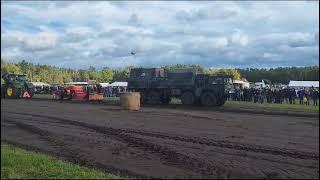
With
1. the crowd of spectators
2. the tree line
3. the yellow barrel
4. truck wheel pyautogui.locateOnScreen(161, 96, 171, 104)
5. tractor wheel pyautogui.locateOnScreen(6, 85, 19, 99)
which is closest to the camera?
the yellow barrel

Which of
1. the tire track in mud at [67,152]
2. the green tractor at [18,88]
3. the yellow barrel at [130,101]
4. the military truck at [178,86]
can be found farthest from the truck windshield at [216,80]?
the tire track in mud at [67,152]

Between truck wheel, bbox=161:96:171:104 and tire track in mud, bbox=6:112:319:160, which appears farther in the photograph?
truck wheel, bbox=161:96:171:104

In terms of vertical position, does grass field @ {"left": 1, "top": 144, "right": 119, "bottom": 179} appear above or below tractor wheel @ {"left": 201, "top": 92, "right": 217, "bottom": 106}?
below

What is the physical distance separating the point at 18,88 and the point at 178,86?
1466 centimetres

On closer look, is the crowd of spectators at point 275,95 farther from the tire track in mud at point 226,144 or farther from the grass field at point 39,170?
the grass field at point 39,170

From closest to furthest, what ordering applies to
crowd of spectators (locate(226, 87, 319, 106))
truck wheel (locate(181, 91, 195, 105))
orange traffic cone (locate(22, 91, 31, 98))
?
truck wheel (locate(181, 91, 195, 105))
crowd of spectators (locate(226, 87, 319, 106))
orange traffic cone (locate(22, 91, 31, 98))

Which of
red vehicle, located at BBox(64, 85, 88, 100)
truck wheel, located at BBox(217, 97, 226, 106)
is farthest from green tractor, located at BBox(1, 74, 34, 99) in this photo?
truck wheel, located at BBox(217, 97, 226, 106)

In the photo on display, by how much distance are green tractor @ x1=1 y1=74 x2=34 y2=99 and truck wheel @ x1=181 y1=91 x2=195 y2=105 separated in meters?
14.4

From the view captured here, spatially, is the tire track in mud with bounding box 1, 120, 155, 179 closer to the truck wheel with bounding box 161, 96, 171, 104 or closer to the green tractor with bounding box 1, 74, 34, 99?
the truck wheel with bounding box 161, 96, 171, 104

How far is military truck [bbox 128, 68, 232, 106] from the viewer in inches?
1265

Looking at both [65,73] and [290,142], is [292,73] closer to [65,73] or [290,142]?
[65,73]

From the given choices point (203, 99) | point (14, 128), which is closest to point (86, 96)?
point (203, 99)

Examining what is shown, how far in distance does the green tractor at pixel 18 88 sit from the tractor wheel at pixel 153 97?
11631mm

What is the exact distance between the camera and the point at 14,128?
57.6 feet
